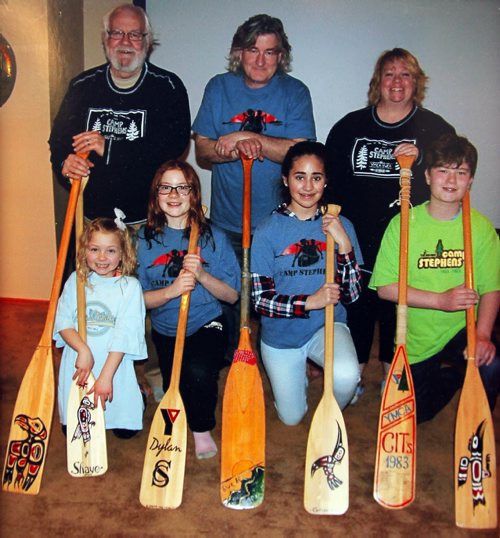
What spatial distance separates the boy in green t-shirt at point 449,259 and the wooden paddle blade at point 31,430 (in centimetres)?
135

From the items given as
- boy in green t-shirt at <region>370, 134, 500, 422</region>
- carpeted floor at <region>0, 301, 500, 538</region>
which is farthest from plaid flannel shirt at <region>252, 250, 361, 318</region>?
carpeted floor at <region>0, 301, 500, 538</region>

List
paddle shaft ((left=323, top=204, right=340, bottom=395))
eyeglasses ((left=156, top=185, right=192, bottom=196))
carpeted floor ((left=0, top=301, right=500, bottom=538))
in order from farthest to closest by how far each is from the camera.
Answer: eyeglasses ((left=156, top=185, right=192, bottom=196)) → paddle shaft ((left=323, top=204, right=340, bottom=395)) → carpeted floor ((left=0, top=301, right=500, bottom=538))

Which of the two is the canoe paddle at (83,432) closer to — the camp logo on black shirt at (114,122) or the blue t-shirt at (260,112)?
the camp logo on black shirt at (114,122)

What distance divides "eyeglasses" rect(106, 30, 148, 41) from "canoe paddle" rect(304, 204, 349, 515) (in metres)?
1.05

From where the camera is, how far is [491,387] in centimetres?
249

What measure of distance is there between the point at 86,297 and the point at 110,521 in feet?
2.78

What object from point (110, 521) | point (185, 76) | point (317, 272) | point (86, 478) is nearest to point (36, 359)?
point (86, 478)

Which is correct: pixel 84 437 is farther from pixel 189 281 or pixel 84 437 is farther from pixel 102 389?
pixel 189 281

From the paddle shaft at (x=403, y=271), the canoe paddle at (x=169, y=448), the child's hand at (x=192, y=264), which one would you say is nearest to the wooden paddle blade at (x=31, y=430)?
the canoe paddle at (x=169, y=448)

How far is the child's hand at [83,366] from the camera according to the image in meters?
2.45

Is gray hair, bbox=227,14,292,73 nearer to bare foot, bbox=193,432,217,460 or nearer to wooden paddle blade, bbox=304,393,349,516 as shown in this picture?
wooden paddle blade, bbox=304,393,349,516

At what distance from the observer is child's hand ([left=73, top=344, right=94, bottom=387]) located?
96.4 inches

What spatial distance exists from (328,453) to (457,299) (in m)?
0.76

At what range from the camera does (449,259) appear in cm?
250
